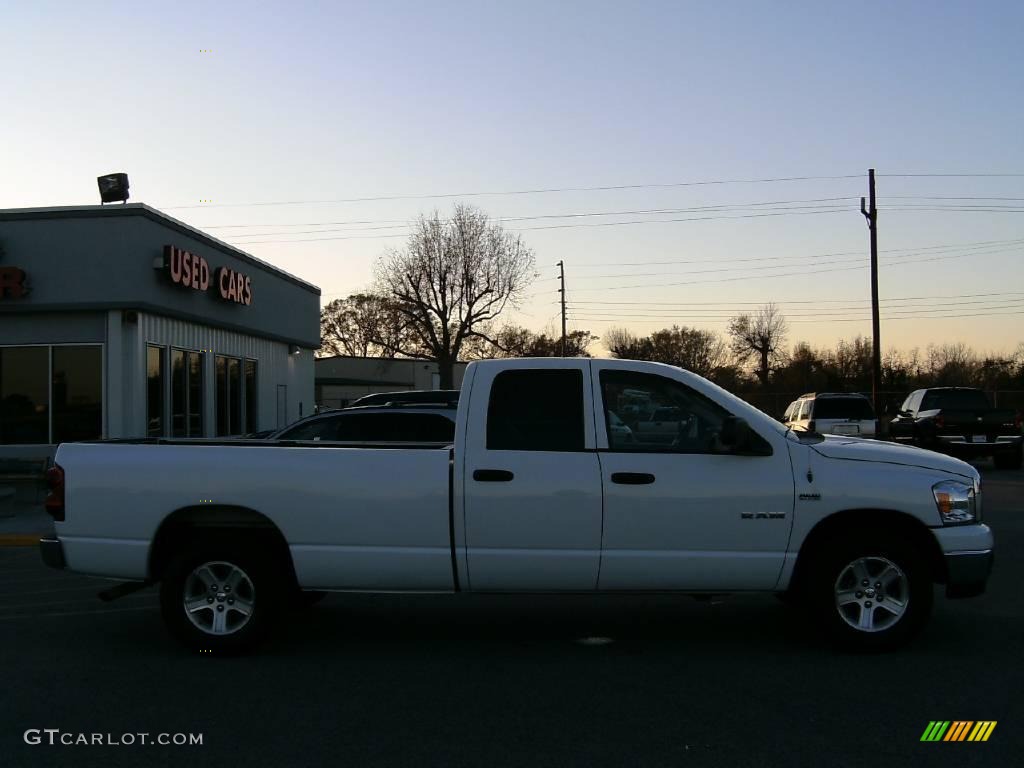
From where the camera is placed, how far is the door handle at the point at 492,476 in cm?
624

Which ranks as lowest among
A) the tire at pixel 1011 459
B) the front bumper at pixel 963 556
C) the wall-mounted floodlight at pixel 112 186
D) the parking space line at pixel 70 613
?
the parking space line at pixel 70 613

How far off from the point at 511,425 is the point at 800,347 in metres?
72.7

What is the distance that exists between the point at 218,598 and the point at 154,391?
15.5m

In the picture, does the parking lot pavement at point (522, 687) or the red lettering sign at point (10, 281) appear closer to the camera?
the parking lot pavement at point (522, 687)

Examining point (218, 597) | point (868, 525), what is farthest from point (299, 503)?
point (868, 525)

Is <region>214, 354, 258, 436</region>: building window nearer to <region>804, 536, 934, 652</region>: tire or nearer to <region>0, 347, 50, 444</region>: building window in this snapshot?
<region>0, 347, 50, 444</region>: building window

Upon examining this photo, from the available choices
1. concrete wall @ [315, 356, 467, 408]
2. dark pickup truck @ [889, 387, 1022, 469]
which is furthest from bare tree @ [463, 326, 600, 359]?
dark pickup truck @ [889, 387, 1022, 469]

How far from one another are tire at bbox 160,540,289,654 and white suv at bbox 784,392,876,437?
19417 mm

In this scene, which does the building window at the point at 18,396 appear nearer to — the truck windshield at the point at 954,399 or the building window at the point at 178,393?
the building window at the point at 178,393

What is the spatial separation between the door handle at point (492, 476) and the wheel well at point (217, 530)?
138 centimetres

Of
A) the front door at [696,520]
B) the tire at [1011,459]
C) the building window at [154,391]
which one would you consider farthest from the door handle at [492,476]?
the tire at [1011,459]

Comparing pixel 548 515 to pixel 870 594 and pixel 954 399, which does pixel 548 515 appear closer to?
pixel 870 594

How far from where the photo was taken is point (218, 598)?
21.3 ft

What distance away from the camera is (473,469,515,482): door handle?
20.5 ft
